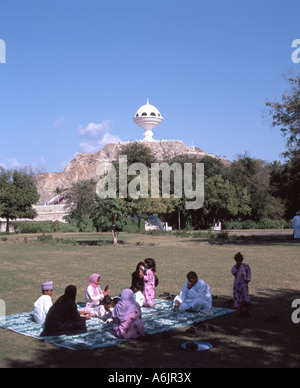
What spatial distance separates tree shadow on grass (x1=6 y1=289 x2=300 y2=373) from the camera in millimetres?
5820

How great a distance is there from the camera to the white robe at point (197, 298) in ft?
28.5

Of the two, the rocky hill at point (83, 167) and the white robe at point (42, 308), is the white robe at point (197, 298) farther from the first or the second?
the rocky hill at point (83, 167)

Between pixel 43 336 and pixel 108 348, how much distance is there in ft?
4.19

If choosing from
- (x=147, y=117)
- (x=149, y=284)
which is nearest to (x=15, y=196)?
(x=149, y=284)

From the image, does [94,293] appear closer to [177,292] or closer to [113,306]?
[113,306]

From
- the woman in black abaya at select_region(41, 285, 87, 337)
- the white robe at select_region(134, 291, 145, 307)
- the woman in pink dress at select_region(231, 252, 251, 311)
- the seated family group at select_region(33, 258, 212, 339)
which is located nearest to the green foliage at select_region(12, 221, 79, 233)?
the seated family group at select_region(33, 258, 212, 339)

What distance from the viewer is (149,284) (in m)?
9.38

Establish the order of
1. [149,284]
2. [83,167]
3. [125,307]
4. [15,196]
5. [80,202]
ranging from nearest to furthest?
[125,307], [149,284], [15,196], [80,202], [83,167]

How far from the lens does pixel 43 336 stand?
282 inches

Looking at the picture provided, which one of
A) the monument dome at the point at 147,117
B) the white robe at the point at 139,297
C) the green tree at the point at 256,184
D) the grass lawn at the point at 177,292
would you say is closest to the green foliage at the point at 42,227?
the green tree at the point at 256,184

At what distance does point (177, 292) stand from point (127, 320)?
13.8ft

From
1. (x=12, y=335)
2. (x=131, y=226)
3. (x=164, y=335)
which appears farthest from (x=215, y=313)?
(x=131, y=226)

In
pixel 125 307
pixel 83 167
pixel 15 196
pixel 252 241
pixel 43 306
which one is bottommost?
pixel 43 306
